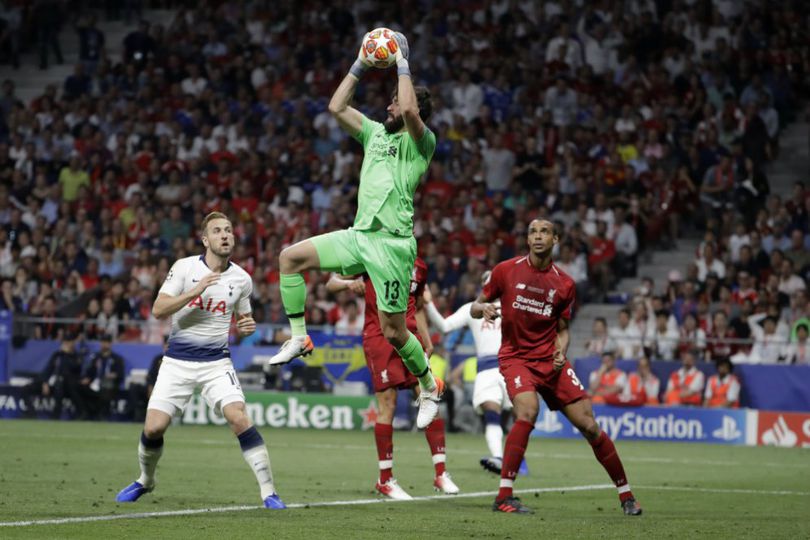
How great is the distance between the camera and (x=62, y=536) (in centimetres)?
910

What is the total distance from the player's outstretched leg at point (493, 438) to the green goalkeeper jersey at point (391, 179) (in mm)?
5173

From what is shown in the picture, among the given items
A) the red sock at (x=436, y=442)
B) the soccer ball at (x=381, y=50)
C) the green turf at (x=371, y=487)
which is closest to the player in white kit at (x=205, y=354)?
the green turf at (x=371, y=487)

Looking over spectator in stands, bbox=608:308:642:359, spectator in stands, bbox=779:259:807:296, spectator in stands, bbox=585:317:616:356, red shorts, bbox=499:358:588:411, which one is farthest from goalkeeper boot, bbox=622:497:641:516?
spectator in stands, bbox=779:259:807:296

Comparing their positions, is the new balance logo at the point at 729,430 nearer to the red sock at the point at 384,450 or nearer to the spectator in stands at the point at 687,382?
the spectator in stands at the point at 687,382

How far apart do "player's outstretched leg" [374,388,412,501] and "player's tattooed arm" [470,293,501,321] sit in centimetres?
167

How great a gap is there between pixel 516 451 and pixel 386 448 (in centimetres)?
204

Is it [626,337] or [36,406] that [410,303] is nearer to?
[626,337]

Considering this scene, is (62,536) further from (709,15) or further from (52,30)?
(52,30)

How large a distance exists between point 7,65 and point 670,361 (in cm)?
2236

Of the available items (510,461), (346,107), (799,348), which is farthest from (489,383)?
(799,348)

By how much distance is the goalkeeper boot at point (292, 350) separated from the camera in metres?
10.6

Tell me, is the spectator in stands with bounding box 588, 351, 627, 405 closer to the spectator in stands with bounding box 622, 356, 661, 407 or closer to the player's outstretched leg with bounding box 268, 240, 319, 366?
the spectator in stands with bounding box 622, 356, 661, 407

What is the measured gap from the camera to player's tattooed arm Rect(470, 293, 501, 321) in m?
11.8

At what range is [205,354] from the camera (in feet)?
37.7
